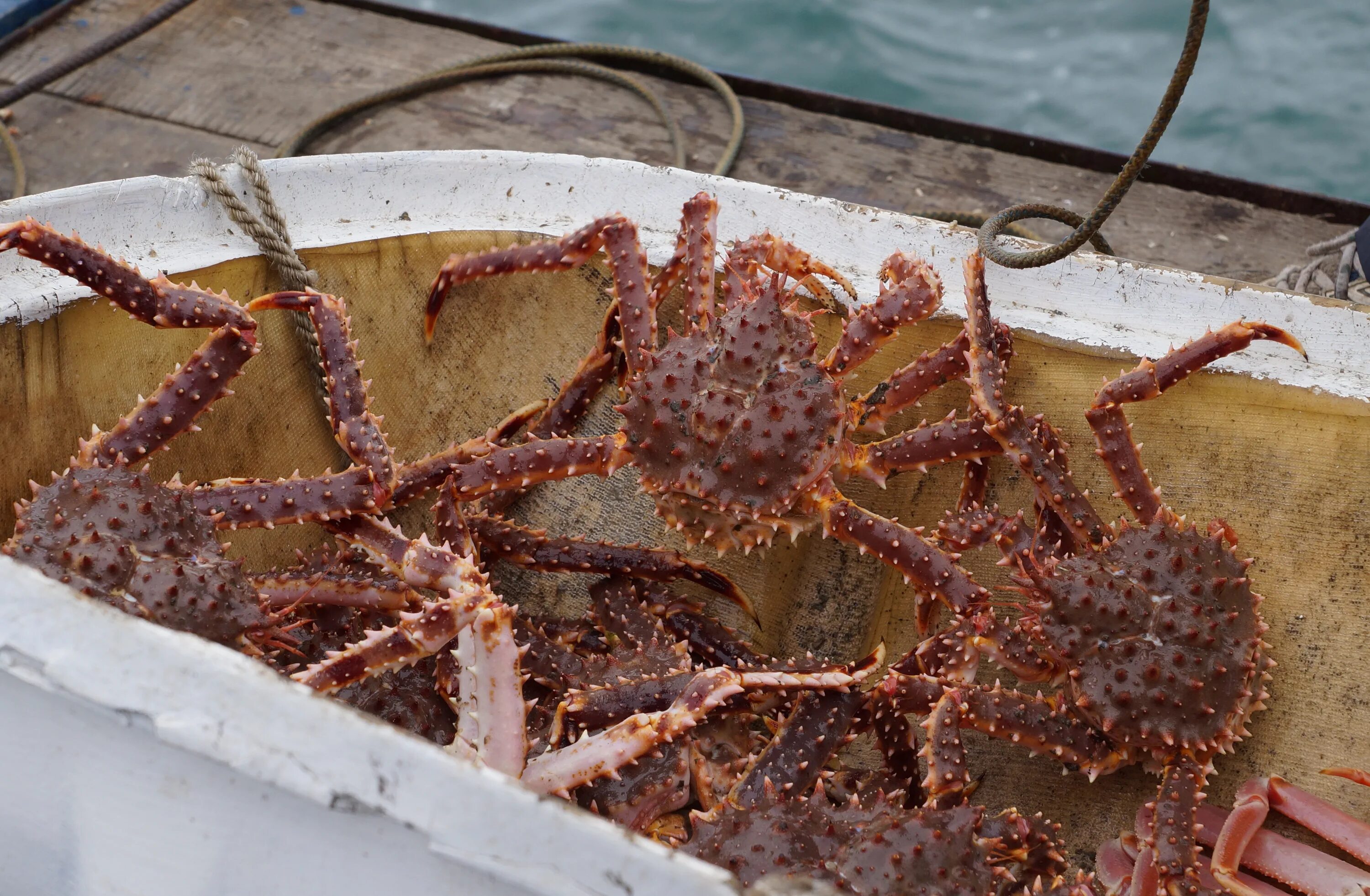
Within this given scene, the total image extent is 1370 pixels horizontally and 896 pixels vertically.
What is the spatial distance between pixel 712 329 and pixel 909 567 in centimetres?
53

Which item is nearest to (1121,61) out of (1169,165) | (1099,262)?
(1169,165)

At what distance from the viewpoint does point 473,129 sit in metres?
3.59

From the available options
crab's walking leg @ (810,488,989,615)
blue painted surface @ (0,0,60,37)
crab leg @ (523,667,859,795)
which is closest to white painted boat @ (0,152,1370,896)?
crab leg @ (523,667,859,795)

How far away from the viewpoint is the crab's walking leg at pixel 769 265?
2061mm

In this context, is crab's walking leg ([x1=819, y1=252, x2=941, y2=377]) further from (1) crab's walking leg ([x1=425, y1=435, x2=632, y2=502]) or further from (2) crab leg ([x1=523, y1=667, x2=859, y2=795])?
(2) crab leg ([x1=523, y1=667, x2=859, y2=795])

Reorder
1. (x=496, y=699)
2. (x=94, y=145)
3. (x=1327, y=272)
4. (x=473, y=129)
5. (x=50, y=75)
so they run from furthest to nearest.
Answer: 1. (x=473, y=129)
2. (x=94, y=145)
3. (x=50, y=75)
4. (x=1327, y=272)
5. (x=496, y=699)

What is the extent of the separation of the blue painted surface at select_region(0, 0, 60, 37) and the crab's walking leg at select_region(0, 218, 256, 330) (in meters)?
2.65

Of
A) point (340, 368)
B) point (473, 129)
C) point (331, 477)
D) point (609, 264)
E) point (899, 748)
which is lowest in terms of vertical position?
point (899, 748)

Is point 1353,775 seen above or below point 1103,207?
below

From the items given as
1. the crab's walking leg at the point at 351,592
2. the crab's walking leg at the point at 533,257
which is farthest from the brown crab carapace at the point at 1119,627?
the crab's walking leg at the point at 351,592

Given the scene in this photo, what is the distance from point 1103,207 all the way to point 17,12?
151 inches

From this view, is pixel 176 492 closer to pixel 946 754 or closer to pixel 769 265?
pixel 769 265

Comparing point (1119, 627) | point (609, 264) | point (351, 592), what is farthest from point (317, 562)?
point (1119, 627)

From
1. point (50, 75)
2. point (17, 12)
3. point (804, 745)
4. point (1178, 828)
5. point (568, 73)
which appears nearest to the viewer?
point (1178, 828)
